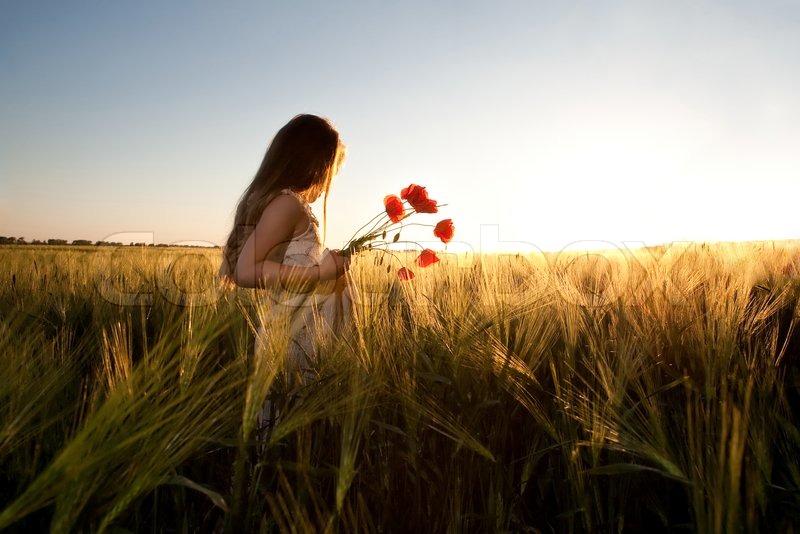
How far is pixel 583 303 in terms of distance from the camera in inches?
74.2

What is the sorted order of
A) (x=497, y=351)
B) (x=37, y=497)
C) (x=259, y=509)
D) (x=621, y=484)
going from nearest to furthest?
(x=37, y=497) → (x=259, y=509) → (x=621, y=484) → (x=497, y=351)

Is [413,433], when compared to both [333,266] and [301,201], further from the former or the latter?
[301,201]

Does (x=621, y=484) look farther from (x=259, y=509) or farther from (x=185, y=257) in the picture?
(x=185, y=257)

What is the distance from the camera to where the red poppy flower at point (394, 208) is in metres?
1.77

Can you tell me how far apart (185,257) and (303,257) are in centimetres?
261

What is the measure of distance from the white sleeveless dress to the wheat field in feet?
0.35

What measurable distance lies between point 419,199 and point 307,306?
0.52 meters

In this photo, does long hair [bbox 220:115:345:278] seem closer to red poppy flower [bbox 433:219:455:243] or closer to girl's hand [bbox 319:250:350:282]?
girl's hand [bbox 319:250:350:282]

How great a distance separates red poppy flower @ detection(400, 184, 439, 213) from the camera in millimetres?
1722

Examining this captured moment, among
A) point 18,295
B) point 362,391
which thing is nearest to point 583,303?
point 362,391

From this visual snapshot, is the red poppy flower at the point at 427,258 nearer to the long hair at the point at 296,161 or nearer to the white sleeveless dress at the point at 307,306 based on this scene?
the white sleeveless dress at the point at 307,306

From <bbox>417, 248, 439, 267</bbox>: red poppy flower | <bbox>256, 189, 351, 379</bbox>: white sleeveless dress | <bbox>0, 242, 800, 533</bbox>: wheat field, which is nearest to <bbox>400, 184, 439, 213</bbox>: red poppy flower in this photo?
<bbox>417, 248, 439, 267</bbox>: red poppy flower

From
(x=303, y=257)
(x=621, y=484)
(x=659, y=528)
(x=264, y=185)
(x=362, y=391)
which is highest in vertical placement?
(x=264, y=185)

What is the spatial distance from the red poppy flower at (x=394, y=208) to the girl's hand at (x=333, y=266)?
0.80 ft
